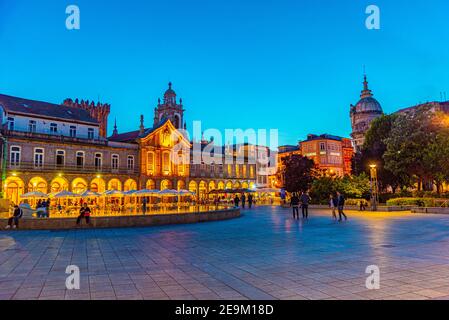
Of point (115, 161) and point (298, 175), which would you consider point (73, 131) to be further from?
point (298, 175)

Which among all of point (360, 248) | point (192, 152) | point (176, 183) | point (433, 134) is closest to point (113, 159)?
point (176, 183)

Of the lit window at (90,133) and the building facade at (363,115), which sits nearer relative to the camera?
the lit window at (90,133)

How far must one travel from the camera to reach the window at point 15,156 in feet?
131

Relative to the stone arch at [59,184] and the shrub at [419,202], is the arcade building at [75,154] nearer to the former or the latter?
the stone arch at [59,184]

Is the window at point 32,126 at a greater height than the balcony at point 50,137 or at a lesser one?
greater

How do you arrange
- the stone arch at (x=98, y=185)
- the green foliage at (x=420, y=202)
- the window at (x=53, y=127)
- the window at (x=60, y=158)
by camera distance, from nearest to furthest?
the green foliage at (x=420, y=202), the window at (x=60, y=158), the window at (x=53, y=127), the stone arch at (x=98, y=185)

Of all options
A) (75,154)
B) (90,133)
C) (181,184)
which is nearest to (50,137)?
(75,154)

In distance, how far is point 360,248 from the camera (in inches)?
429

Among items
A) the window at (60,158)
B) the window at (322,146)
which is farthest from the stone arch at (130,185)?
the window at (322,146)

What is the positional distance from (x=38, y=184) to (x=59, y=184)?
99.6 inches

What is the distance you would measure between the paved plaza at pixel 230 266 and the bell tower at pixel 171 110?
2489 inches

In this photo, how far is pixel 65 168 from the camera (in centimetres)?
4406
